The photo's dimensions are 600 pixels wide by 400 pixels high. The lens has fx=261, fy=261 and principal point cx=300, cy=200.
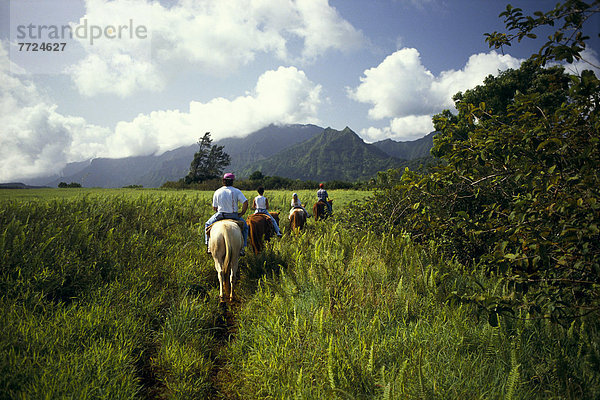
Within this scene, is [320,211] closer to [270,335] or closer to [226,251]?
[226,251]

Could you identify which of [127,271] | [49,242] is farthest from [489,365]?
[49,242]

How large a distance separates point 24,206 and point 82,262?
4.25m

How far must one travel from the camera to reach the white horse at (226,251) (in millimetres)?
5395

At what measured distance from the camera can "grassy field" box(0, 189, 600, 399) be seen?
2.43 meters

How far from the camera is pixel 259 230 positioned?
775cm

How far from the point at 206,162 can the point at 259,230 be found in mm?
86020

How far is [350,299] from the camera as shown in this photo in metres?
3.73

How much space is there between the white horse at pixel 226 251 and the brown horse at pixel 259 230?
1716mm

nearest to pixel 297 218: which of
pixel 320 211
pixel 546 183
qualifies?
pixel 320 211

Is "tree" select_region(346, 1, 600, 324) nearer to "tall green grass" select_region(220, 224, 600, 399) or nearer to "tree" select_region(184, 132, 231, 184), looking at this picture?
"tall green grass" select_region(220, 224, 600, 399)

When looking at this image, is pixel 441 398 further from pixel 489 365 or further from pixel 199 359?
pixel 199 359

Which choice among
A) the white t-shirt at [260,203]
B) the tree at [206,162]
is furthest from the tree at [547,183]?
the tree at [206,162]

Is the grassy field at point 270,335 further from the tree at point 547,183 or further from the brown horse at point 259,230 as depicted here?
the brown horse at point 259,230

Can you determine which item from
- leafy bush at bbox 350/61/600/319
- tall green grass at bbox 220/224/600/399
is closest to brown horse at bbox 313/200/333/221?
tall green grass at bbox 220/224/600/399
